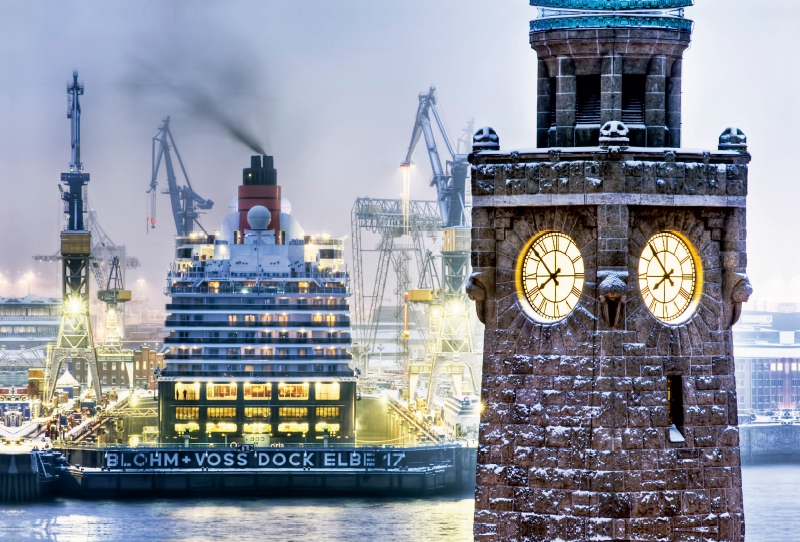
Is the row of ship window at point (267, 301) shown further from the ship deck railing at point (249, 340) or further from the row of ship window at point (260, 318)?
the ship deck railing at point (249, 340)

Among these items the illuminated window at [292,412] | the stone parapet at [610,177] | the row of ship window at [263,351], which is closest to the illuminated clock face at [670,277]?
the stone parapet at [610,177]

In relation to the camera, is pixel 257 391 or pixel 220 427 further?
→ pixel 257 391

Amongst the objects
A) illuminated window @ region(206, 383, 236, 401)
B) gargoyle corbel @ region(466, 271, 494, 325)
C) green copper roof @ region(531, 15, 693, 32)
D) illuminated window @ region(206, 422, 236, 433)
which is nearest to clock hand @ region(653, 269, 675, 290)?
gargoyle corbel @ region(466, 271, 494, 325)

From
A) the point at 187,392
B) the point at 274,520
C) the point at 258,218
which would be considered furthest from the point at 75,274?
the point at 274,520

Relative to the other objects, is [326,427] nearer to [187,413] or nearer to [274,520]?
[187,413]

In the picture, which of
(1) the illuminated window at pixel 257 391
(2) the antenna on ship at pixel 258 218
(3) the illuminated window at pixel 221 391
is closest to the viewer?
(3) the illuminated window at pixel 221 391

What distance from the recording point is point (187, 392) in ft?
385

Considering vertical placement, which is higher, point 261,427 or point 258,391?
point 258,391

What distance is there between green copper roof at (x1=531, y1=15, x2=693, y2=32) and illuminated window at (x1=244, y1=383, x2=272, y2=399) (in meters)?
98.9

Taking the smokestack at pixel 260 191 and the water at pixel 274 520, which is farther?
the smokestack at pixel 260 191

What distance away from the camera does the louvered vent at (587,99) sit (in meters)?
20.7

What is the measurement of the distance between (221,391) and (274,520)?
1832cm

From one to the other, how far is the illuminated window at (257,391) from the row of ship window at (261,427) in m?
1.92

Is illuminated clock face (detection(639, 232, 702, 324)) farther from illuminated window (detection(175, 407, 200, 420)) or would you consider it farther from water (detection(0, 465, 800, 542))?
illuminated window (detection(175, 407, 200, 420))
